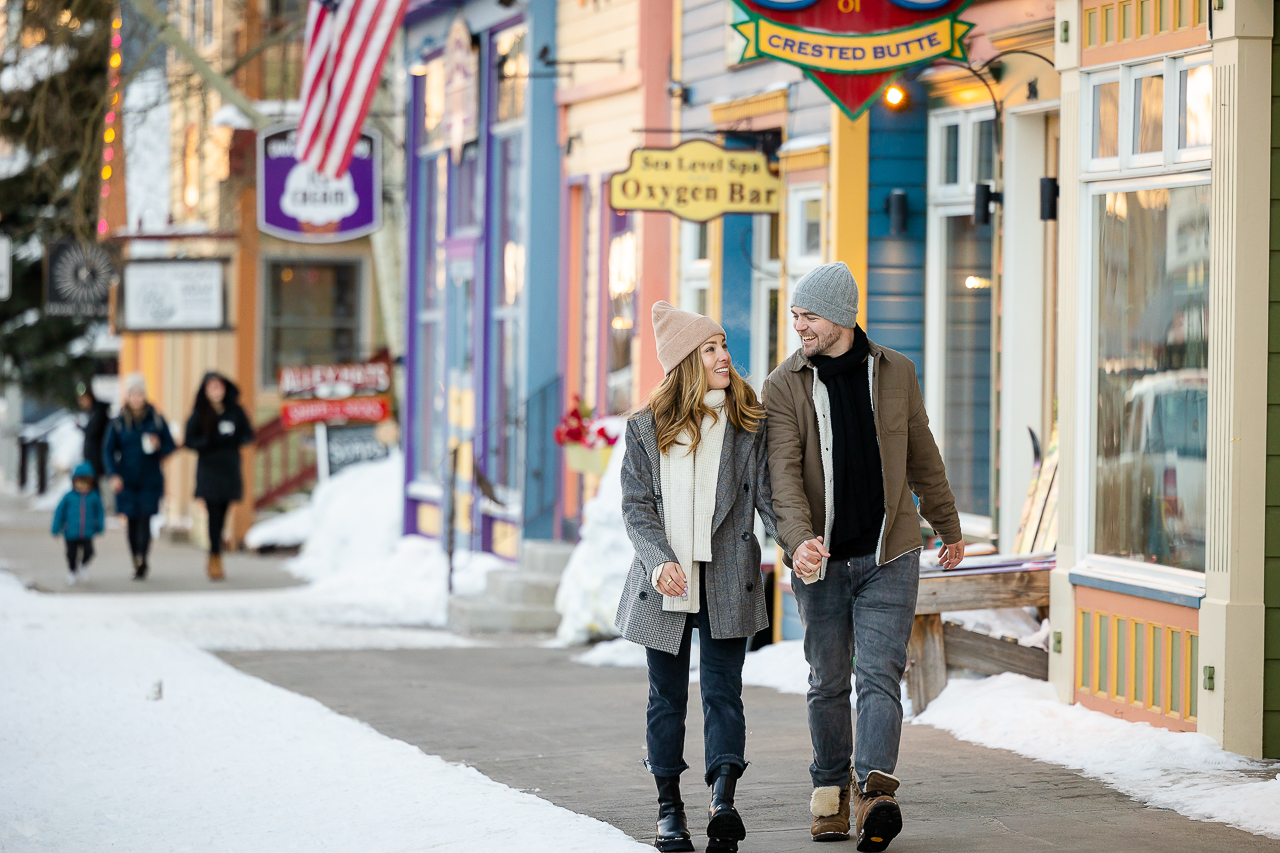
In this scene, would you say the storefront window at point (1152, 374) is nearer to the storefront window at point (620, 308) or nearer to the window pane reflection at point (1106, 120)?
the window pane reflection at point (1106, 120)

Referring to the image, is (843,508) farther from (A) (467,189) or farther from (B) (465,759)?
(A) (467,189)

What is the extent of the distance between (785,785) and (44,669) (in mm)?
4899

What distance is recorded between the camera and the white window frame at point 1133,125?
7188 millimetres

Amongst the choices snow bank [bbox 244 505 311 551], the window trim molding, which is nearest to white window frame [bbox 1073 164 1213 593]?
snow bank [bbox 244 505 311 551]

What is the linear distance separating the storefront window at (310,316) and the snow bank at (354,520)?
2918mm

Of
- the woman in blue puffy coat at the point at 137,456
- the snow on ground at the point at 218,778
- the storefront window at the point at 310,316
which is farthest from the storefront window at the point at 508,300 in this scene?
the storefront window at the point at 310,316

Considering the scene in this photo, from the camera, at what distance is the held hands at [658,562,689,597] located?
5484 millimetres

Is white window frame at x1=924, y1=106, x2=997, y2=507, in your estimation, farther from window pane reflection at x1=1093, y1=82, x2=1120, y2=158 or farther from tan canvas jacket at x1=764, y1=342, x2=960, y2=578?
tan canvas jacket at x1=764, y1=342, x2=960, y2=578

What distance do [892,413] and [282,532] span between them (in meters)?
15.0

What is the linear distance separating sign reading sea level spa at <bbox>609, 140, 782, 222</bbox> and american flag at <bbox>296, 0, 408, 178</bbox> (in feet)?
14.5

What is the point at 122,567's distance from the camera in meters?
17.7

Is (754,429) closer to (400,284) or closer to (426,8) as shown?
(426,8)

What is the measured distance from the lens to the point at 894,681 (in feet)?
18.5

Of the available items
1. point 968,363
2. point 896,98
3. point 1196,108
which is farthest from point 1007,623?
point 896,98
